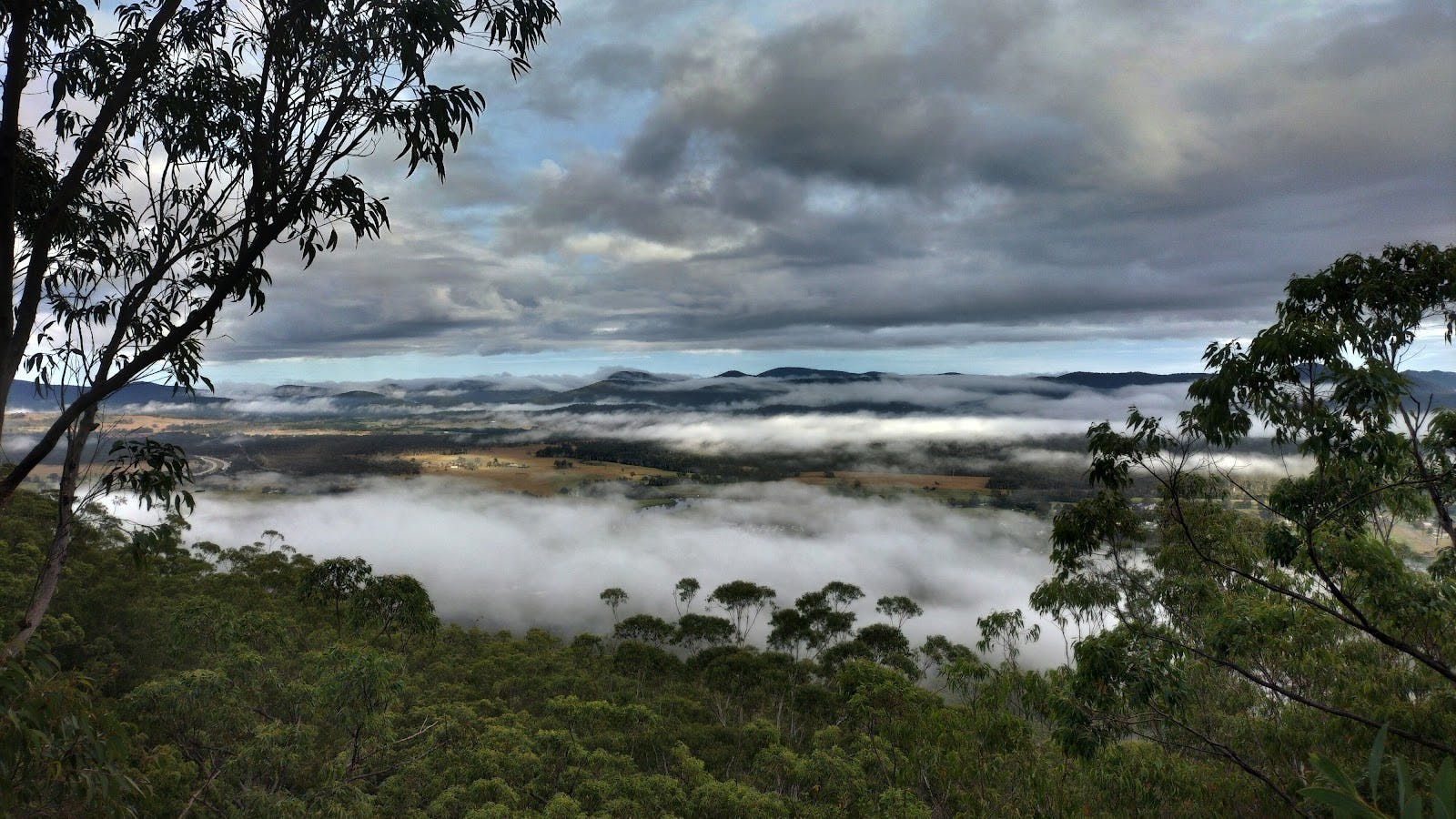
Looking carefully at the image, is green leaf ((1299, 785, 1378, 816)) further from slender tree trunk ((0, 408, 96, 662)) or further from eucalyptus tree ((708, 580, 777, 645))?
eucalyptus tree ((708, 580, 777, 645))

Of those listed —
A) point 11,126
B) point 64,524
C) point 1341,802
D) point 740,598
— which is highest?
point 11,126

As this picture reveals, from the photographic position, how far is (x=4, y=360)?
407 centimetres

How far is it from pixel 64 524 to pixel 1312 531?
447 inches

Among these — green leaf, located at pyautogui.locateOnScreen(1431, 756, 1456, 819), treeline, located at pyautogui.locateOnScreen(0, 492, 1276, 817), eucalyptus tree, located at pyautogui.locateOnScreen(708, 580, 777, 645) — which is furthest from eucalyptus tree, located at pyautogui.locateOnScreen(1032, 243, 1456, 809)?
eucalyptus tree, located at pyautogui.locateOnScreen(708, 580, 777, 645)

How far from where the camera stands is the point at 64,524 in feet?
15.7

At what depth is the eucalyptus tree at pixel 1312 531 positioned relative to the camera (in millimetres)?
6168

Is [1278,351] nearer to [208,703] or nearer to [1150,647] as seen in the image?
[1150,647]

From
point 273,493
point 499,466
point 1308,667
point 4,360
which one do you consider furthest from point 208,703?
point 499,466

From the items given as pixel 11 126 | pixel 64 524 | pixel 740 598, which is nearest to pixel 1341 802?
pixel 11 126

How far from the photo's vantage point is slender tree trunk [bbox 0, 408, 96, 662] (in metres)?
4.45

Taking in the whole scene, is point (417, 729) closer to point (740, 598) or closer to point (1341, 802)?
point (1341, 802)

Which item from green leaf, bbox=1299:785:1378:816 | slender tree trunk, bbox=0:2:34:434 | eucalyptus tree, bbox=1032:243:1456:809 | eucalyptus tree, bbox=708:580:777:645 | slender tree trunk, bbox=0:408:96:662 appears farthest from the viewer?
eucalyptus tree, bbox=708:580:777:645

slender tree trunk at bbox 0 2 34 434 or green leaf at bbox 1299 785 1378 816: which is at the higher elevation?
slender tree trunk at bbox 0 2 34 434

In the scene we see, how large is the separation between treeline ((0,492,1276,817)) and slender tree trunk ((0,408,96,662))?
47 cm
